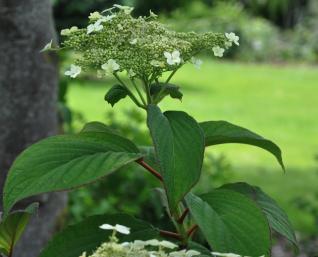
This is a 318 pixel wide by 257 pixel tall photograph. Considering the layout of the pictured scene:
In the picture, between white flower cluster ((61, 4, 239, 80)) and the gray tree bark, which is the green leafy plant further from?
the gray tree bark

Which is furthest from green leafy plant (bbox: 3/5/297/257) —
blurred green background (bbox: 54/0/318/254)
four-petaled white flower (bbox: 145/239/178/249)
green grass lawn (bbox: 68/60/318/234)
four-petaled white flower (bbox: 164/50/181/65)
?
green grass lawn (bbox: 68/60/318/234)

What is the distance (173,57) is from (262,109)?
32.4ft

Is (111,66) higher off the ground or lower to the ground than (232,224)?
higher

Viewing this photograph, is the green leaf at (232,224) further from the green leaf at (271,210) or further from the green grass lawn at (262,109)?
the green grass lawn at (262,109)

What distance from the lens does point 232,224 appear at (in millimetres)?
1647

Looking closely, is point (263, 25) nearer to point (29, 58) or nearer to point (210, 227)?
point (29, 58)

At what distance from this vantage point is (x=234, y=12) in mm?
17891

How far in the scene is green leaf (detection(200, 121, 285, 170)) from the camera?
5.79ft

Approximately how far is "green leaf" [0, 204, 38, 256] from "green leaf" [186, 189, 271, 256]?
0.32m

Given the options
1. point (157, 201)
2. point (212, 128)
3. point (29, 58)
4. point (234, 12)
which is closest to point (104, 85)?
point (234, 12)

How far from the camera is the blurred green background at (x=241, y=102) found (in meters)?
4.66

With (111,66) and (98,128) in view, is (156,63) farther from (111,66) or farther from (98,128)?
(98,128)

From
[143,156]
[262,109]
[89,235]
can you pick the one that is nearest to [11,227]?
[89,235]

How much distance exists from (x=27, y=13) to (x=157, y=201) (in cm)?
144
